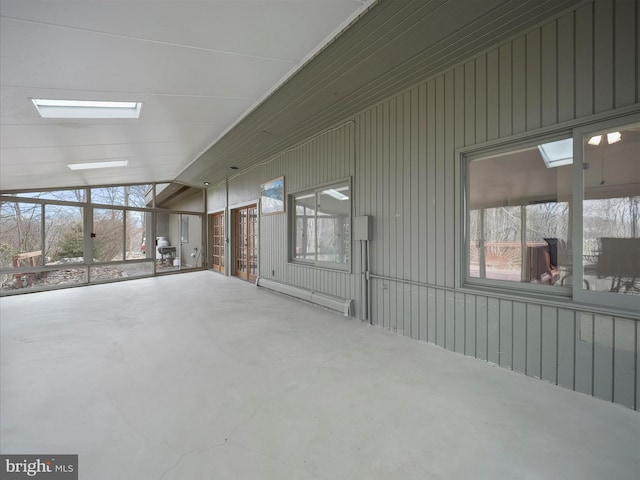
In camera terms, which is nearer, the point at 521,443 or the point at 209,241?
the point at 521,443

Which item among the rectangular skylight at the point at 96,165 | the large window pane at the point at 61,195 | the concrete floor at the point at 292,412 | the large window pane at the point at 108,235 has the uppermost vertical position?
the rectangular skylight at the point at 96,165

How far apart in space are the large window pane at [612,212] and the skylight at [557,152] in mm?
106

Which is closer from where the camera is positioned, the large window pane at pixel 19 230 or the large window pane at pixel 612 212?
the large window pane at pixel 612 212

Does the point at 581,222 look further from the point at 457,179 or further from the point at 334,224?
the point at 334,224

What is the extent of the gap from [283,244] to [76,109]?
3628 mm

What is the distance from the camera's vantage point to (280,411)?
179 centimetres

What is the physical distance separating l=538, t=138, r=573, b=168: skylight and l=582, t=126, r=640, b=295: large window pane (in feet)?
0.35

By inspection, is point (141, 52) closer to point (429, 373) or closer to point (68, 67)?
point (68, 67)

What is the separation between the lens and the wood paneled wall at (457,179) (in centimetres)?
191

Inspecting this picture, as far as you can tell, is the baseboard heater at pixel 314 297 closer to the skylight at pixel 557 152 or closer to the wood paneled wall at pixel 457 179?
the wood paneled wall at pixel 457 179

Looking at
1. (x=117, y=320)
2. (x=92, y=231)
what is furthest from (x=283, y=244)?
(x=92, y=231)

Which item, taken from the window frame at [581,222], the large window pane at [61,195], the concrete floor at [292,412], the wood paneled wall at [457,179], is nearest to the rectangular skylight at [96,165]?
the large window pane at [61,195]

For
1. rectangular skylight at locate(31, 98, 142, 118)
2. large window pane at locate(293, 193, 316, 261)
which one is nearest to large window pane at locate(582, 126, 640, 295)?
large window pane at locate(293, 193, 316, 261)

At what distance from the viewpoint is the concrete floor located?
138cm
